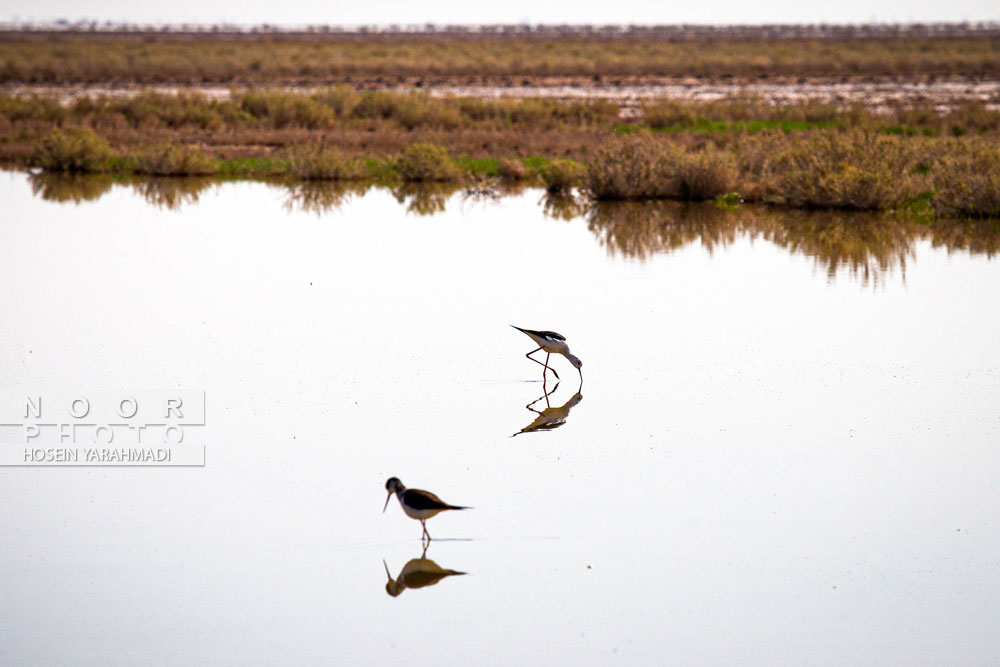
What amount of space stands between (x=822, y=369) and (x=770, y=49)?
241 feet

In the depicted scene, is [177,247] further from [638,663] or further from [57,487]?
[638,663]

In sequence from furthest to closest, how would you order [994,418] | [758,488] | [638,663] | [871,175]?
[871,175], [994,418], [758,488], [638,663]

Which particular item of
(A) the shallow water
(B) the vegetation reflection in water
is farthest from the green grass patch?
(A) the shallow water

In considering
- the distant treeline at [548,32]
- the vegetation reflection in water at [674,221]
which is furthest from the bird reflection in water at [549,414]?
the distant treeline at [548,32]

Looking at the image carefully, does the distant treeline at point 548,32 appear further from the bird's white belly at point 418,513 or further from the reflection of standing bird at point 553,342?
the bird's white belly at point 418,513

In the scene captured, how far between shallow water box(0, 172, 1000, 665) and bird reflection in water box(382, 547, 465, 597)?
0.08 ft

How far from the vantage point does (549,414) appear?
8.46 m

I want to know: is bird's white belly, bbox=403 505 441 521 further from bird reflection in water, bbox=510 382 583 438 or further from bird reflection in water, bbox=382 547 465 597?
bird reflection in water, bbox=510 382 583 438

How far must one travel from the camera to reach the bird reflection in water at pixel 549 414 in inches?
321

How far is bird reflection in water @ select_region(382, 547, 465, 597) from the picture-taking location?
577 cm

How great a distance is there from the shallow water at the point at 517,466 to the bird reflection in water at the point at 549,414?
0.03 m

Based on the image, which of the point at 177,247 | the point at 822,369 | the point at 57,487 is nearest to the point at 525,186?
the point at 177,247

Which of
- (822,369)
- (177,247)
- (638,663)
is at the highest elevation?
(177,247)

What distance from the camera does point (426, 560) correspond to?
603cm
